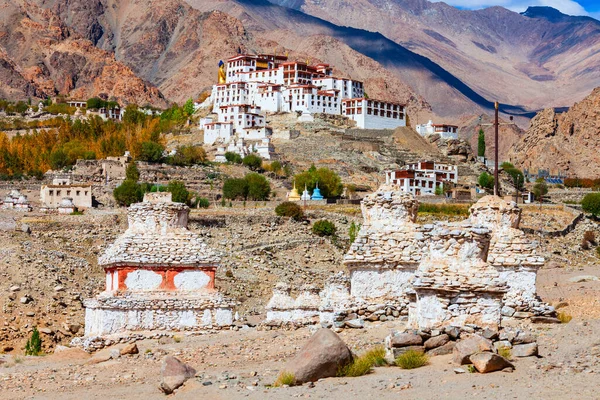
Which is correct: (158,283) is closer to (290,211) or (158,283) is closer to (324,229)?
(324,229)

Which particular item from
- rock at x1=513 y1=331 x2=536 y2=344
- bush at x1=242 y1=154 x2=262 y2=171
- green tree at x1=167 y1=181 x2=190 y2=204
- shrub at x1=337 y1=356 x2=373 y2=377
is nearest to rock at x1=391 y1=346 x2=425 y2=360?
shrub at x1=337 y1=356 x2=373 y2=377

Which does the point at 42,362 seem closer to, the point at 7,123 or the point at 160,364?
the point at 160,364

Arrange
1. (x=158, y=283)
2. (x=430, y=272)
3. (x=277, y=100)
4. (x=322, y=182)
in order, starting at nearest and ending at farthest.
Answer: (x=430, y=272)
(x=158, y=283)
(x=322, y=182)
(x=277, y=100)

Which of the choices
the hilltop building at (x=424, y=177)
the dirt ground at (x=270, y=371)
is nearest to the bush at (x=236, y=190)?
the hilltop building at (x=424, y=177)

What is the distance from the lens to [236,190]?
91875 mm

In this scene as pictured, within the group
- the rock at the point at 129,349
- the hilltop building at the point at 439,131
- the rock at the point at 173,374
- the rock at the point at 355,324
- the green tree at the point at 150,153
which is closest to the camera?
the rock at the point at 173,374

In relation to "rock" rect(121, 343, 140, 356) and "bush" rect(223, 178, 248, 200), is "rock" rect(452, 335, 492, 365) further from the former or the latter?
"bush" rect(223, 178, 248, 200)

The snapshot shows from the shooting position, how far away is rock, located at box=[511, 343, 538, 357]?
1263 centimetres

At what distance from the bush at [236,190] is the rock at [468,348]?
79221 millimetres

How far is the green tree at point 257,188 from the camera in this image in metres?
91.8

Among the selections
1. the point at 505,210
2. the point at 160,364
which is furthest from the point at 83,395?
the point at 505,210

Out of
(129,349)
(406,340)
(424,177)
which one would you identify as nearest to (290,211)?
(424,177)

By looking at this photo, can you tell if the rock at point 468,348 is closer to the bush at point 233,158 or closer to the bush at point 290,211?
the bush at point 290,211

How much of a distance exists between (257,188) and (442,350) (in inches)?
3127
